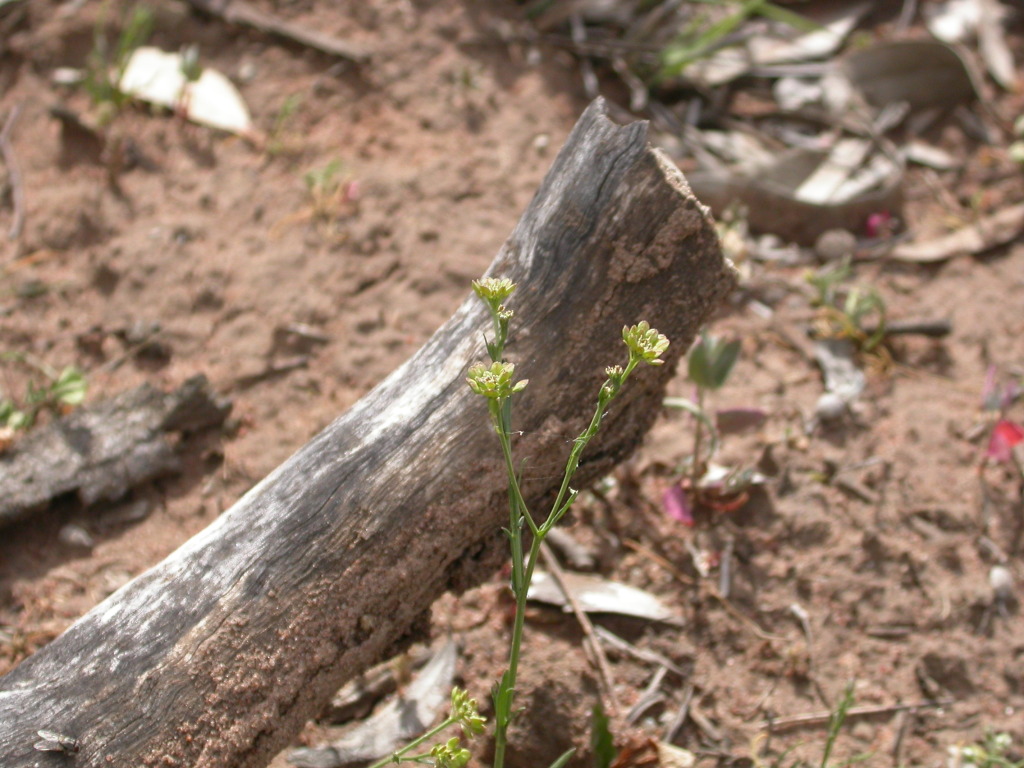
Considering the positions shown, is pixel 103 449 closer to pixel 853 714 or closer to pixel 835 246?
pixel 853 714

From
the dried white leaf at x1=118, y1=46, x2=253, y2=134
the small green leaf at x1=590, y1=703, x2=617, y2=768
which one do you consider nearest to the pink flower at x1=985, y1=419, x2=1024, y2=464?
the small green leaf at x1=590, y1=703, x2=617, y2=768

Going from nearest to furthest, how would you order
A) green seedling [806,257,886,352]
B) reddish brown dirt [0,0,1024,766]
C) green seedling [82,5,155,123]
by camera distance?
reddish brown dirt [0,0,1024,766] → green seedling [806,257,886,352] → green seedling [82,5,155,123]

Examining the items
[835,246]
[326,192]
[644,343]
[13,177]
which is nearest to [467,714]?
[644,343]

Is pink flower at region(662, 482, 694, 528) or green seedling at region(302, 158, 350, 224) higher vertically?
green seedling at region(302, 158, 350, 224)

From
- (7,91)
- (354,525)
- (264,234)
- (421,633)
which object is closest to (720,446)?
(421,633)

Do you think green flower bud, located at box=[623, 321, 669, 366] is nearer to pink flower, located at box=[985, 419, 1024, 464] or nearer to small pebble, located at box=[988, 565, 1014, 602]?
small pebble, located at box=[988, 565, 1014, 602]

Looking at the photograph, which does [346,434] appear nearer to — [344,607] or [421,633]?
[344,607]
